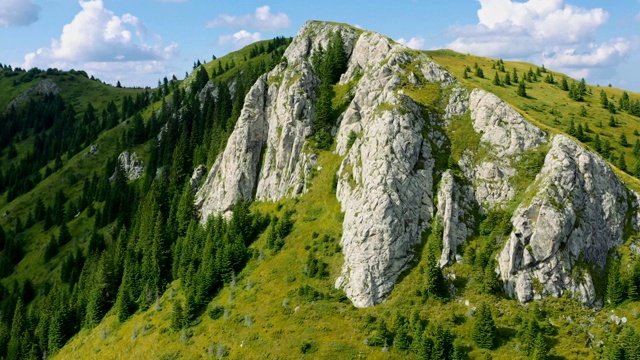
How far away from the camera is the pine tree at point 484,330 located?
→ 68.9 meters

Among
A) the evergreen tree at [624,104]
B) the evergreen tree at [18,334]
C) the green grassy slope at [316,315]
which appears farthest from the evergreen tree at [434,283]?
the evergreen tree at [624,104]

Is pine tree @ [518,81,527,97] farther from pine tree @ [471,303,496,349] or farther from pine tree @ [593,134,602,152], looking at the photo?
pine tree @ [471,303,496,349]

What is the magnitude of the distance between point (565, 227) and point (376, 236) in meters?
32.1

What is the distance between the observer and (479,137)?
91.7m

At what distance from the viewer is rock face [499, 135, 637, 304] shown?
245 ft

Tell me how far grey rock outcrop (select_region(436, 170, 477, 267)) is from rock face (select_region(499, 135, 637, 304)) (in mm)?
7783

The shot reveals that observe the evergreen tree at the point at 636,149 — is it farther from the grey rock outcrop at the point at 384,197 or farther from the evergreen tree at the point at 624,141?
the grey rock outcrop at the point at 384,197

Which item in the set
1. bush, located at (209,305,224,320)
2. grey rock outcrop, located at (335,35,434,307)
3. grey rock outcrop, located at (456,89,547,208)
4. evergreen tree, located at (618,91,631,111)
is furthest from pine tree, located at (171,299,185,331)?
evergreen tree, located at (618,91,631,111)

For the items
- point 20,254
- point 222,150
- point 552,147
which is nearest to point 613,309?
point 552,147

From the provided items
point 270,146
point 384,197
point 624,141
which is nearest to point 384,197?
point 384,197

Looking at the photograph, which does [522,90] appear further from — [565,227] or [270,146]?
[270,146]

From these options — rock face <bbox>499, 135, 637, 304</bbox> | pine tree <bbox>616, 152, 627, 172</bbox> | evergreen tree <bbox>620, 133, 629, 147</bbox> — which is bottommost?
rock face <bbox>499, 135, 637, 304</bbox>

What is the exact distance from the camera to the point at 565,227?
7544 cm

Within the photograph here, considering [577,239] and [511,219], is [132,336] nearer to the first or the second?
[511,219]
